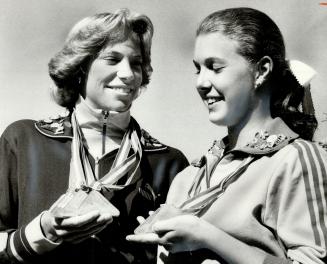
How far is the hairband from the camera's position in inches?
119

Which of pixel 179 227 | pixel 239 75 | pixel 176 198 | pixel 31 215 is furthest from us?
pixel 31 215

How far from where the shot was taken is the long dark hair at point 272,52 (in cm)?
295

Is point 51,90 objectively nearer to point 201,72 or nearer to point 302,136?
point 201,72

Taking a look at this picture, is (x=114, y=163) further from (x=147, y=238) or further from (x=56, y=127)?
(x=147, y=238)

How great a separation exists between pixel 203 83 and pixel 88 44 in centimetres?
101

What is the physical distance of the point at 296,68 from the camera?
10.0 ft

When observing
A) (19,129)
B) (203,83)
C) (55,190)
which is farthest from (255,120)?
(19,129)

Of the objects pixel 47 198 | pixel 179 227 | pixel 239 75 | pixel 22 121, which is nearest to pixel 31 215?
pixel 47 198

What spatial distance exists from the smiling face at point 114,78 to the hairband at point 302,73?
97 centimetres

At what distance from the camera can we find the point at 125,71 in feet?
12.0

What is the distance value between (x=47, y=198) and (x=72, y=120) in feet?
1.55

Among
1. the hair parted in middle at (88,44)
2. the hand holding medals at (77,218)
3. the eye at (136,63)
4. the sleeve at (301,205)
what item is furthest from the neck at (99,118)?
the sleeve at (301,205)

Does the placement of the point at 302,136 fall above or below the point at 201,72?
below

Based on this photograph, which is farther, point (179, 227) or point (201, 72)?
point (201, 72)
